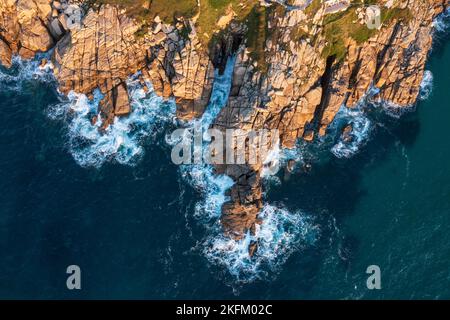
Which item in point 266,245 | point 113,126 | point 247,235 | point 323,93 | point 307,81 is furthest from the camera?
point 113,126

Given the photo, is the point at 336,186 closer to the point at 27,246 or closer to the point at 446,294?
the point at 446,294

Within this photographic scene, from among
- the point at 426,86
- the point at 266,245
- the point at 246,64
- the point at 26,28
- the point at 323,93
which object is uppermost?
the point at 26,28

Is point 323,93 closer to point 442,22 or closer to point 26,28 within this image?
point 442,22

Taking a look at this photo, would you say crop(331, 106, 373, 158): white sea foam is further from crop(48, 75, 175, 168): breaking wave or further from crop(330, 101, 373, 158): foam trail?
crop(48, 75, 175, 168): breaking wave

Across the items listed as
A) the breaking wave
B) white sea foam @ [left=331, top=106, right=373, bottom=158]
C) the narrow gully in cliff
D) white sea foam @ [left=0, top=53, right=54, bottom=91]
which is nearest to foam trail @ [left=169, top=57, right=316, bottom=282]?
the narrow gully in cliff

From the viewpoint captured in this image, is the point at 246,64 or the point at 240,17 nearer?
the point at 246,64

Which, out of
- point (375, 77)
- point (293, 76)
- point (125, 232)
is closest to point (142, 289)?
point (125, 232)

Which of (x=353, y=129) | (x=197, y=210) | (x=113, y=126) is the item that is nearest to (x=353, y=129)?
(x=353, y=129)
